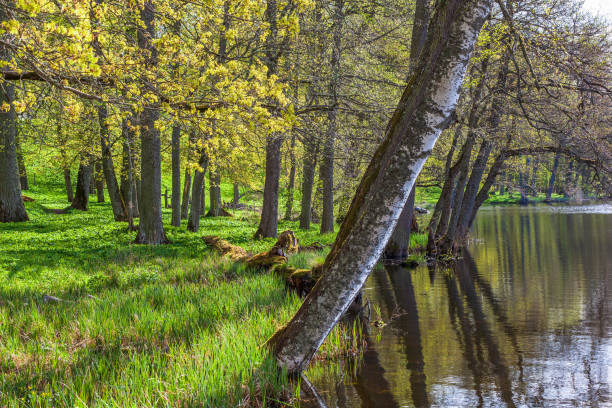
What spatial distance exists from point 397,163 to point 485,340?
5610 mm

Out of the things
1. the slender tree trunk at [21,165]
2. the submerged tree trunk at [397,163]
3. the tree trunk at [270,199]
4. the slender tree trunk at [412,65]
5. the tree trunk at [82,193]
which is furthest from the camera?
the tree trunk at [82,193]

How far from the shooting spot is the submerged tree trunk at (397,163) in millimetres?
4582

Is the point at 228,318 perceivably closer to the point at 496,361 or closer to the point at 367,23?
the point at 496,361

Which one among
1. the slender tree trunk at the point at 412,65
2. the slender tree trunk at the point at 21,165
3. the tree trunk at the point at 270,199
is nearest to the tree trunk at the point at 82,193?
the slender tree trunk at the point at 21,165

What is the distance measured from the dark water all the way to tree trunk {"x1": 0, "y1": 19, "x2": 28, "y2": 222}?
46.3 ft

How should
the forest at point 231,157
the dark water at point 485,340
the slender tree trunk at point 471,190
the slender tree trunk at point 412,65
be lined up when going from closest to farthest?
the forest at point 231,157
the dark water at point 485,340
the slender tree trunk at point 412,65
the slender tree trunk at point 471,190

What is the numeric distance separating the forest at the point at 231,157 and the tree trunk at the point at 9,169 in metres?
0.09

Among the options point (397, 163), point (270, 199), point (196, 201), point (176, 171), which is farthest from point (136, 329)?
point (176, 171)

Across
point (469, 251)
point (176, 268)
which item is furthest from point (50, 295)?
point (469, 251)

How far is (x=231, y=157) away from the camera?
12.4 meters

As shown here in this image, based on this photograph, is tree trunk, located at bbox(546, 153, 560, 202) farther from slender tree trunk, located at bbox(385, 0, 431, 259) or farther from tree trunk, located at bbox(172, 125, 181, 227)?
tree trunk, located at bbox(172, 125, 181, 227)

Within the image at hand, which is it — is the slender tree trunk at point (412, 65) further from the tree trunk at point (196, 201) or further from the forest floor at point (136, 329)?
the tree trunk at point (196, 201)

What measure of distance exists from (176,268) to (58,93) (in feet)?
15.8

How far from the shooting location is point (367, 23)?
1788 centimetres
